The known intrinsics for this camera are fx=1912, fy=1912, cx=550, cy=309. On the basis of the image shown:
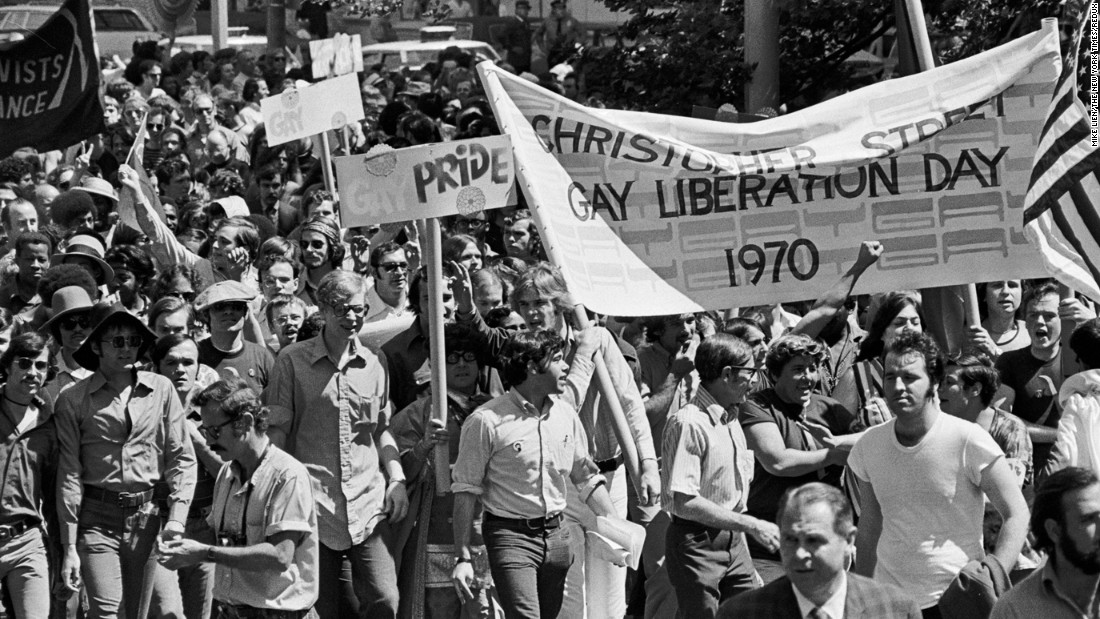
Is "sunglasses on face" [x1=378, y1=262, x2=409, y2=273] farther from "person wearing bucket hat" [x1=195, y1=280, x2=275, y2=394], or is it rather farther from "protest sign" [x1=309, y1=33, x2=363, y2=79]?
"protest sign" [x1=309, y1=33, x2=363, y2=79]

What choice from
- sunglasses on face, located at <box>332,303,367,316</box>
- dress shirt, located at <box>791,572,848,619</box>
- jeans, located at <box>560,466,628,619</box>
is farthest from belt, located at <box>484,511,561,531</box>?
dress shirt, located at <box>791,572,848,619</box>

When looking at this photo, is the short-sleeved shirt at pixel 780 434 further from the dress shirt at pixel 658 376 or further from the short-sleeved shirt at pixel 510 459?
the dress shirt at pixel 658 376

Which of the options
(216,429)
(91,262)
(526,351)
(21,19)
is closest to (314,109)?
(91,262)

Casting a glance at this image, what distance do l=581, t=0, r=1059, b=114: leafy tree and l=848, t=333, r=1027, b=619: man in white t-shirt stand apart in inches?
264

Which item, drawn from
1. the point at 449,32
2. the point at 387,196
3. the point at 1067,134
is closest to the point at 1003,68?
the point at 1067,134

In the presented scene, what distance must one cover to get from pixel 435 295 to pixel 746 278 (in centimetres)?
146

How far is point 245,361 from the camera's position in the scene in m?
8.98

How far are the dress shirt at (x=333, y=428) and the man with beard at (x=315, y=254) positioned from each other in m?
2.13

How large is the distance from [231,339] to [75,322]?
725mm

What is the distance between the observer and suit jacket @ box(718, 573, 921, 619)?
5.12 m

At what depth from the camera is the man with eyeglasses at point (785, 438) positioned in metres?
7.44

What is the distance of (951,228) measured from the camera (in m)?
8.71

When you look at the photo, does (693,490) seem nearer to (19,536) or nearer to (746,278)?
(746,278)

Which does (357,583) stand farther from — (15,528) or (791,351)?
(791,351)
